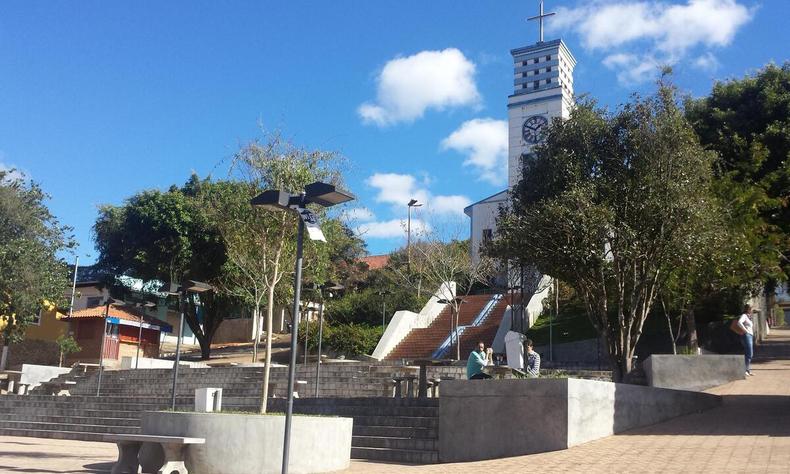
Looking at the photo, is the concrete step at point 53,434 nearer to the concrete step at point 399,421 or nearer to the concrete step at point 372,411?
the concrete step at point 372,411

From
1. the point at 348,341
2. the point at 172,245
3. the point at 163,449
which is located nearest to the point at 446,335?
the point at 348,341

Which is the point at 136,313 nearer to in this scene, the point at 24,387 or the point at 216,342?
the point at 216,342

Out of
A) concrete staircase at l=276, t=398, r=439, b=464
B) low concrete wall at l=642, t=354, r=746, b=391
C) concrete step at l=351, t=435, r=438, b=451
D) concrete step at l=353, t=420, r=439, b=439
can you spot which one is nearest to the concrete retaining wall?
concrete staircase at l=276, t=398, r=439, b=464

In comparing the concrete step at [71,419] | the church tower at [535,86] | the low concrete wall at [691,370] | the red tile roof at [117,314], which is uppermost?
the church tower at [535,86]

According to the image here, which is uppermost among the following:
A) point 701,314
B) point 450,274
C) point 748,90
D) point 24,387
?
point 748,90

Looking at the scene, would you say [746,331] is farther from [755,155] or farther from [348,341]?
[348,341]

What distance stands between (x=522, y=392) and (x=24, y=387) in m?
19.4

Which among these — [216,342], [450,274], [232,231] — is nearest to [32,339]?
[216,342]

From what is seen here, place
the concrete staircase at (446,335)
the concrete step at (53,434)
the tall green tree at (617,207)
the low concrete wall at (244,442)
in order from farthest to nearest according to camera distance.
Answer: the concrete staircase at (446,335) < the concrete step at (53,434) < the tall green tree at (617,207) < the low concrete wall at (244,442)

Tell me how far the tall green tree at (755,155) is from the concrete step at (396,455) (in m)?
8.90

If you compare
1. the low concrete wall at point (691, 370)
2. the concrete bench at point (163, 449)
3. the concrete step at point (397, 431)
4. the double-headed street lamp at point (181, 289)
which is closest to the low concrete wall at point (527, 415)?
the concrete step at point (397, 431)

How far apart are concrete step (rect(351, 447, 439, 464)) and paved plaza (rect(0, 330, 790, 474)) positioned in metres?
0.52

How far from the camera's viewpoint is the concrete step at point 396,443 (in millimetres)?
11172

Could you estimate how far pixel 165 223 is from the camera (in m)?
30.3
